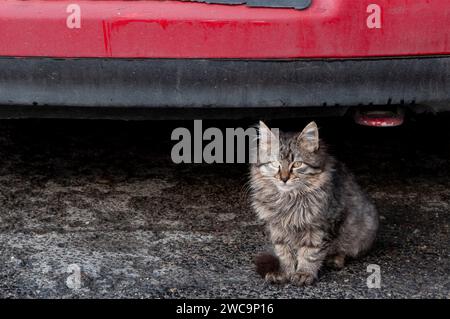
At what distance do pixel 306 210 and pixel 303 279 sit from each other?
Answer: 0.95ft

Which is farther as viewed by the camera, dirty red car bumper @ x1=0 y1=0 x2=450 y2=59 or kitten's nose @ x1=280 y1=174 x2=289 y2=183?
kitten's nose @ x1=280 y1=174 x2=289 y2=183

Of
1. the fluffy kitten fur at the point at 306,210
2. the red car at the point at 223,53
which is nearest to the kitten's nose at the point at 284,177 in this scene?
the fluffy kitten fur at the point at 306,210

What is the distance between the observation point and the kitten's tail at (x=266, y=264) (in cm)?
325

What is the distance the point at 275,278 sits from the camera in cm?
322

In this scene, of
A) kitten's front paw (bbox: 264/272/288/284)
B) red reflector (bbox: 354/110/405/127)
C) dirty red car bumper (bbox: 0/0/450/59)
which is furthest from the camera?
red reflector (bbox: 354/110/405/127)

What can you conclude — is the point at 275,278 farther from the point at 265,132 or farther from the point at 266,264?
the point at 265,132

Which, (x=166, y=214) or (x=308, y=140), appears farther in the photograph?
(x=166, y=214)

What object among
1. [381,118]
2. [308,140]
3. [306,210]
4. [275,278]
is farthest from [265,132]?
[275,278]

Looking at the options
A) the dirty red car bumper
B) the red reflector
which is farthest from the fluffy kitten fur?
the dirty red car bumper

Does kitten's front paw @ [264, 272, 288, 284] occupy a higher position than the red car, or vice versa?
the red car

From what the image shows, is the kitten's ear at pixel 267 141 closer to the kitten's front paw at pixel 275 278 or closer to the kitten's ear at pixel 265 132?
the kitten's ear at pixel 265 132

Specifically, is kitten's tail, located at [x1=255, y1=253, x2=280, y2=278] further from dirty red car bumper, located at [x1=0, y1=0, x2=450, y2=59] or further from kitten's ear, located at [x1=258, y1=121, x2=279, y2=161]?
dirty red car bumper, located at [x1=0, y1=0, x2=450, y2=59]

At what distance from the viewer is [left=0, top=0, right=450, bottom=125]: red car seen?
3.11m
